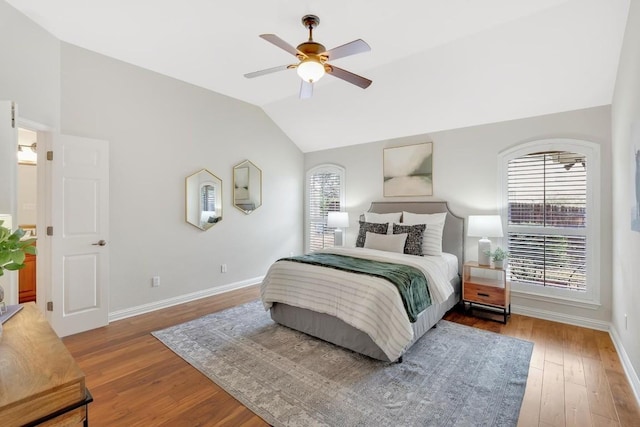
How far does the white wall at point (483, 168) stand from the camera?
3.32 metres

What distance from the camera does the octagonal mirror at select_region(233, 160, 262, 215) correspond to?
15.9 feet

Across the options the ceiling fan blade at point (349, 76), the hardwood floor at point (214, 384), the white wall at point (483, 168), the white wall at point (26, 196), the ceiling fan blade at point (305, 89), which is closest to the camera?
the hardwood floor at point (214, 384)

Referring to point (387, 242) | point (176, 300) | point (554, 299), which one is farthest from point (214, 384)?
point (554, 299)

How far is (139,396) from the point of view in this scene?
2209 millimetres

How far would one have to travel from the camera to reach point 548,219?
364 centimetres

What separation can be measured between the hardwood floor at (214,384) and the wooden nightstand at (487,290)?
287mm

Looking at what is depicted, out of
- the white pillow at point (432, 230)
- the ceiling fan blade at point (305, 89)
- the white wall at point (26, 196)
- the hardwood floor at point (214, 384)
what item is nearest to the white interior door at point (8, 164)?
the hardwood floor at point (214, 384)

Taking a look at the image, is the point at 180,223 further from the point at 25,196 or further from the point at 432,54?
the point at 432,54

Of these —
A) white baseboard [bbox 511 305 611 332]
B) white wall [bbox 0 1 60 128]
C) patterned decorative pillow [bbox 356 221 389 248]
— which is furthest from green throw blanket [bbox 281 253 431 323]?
white wall [bbox 0 1 60 128]

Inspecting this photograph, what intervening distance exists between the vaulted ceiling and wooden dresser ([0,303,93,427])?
266 cm

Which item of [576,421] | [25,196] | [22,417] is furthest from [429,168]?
[25,196]

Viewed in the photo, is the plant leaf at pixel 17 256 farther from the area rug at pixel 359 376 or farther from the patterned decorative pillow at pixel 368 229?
the patterned decorative pillow at pixel 368 229

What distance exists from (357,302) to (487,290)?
1.89 meters

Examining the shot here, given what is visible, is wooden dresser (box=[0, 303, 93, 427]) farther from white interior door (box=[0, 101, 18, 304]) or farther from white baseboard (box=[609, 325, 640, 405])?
white baseboard (box=[609, 325, 640, 405])
